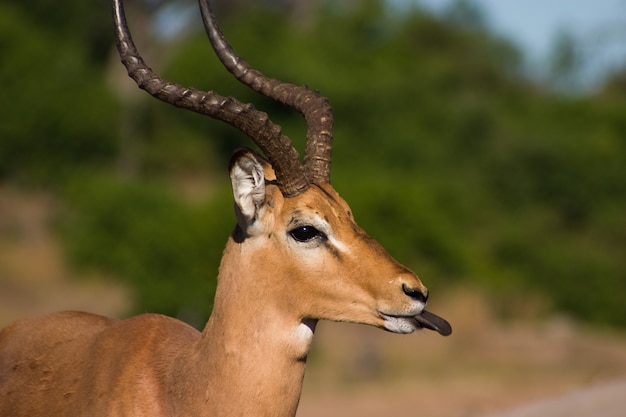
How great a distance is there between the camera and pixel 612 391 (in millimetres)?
12547

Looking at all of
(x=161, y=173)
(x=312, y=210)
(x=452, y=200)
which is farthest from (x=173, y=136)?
(x=312, y=210)

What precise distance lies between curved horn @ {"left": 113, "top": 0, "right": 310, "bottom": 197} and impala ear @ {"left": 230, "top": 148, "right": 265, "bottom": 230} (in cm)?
11

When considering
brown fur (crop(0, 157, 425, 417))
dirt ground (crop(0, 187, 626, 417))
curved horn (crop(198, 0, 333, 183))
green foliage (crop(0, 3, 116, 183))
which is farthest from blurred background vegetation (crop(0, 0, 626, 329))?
brown fur (crop(0, 157, 425, 417))

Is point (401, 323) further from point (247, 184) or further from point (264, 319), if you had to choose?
point (247, 184)

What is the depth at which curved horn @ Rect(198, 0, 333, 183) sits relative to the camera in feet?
21.9

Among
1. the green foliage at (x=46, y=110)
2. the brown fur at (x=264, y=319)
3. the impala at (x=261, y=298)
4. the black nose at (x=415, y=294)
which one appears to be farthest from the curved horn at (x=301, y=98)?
the green foliage at (x=46, y=110)

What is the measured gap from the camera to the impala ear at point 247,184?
6043 millimetres

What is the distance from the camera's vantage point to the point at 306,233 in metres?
6.07

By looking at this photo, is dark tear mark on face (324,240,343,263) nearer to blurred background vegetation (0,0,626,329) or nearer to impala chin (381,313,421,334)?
impala chin (381,313,421,334)

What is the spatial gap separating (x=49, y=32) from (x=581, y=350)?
86.1ft

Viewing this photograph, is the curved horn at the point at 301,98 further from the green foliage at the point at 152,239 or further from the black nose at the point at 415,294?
the green foliage at the point at 152,239

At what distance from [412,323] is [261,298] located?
2.43 ft

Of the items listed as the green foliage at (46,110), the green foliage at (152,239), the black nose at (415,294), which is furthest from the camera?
the green foliage at (46,110)

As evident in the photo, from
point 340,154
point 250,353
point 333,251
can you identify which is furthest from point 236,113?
point 340,154
